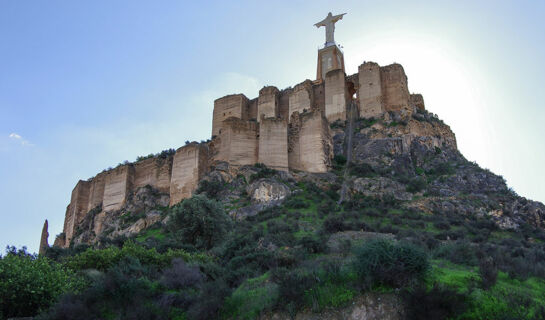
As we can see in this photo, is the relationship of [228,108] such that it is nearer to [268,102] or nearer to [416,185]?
[268,102]

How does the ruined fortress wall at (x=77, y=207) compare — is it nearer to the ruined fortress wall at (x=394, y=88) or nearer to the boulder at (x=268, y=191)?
the boulder at (x=268, y=191)

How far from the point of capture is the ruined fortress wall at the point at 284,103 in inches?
1601

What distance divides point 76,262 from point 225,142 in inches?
731

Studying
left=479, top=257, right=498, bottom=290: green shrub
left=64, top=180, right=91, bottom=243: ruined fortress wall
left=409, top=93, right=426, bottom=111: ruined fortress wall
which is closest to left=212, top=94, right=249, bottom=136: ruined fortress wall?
left=64, top=180, right=91, bottom=243: ruined fortress wall

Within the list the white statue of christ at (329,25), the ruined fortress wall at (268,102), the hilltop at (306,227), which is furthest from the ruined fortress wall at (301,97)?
the white statue of christ at (329,25)

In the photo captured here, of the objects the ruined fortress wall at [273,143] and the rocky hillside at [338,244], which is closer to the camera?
the rocky hillside at [338,244]

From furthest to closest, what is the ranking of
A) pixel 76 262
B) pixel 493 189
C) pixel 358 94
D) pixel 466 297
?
pixel 358 94 < pixel 493 189 < pixel 76 262 < pixel 466 297

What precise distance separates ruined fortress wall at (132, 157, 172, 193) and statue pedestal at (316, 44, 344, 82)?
17065 millimetres

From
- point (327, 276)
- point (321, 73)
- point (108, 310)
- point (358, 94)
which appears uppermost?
point (321, 73)

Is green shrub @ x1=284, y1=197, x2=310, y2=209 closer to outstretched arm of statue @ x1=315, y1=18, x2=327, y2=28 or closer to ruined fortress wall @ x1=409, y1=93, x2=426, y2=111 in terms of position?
ruined fortress wall @ x1=409, y1=93, x2=426, y2=111

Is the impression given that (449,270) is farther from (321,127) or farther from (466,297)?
(321,127)

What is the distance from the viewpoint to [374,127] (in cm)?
3584

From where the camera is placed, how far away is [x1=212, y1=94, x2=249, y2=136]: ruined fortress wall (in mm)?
40812

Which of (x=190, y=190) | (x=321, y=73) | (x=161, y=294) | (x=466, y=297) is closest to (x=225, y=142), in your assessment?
(x=190, y=190)
